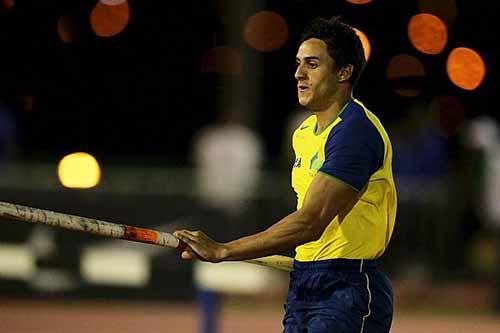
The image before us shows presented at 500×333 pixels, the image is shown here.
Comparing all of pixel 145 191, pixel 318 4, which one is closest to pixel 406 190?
pixel 145 191

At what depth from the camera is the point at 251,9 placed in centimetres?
1800

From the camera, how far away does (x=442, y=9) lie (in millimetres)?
19844

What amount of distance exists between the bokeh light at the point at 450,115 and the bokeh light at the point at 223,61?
3574 millimetres

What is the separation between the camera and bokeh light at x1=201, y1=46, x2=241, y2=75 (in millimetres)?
18391

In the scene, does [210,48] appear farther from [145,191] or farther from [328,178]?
[328,178]

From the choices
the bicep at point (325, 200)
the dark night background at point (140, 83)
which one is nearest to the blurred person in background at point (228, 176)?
the bicep at point (325, 200)

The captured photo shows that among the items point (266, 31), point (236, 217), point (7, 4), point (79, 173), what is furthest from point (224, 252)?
point (266, 31)

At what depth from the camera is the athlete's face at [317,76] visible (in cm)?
679

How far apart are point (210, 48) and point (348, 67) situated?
19093 mm

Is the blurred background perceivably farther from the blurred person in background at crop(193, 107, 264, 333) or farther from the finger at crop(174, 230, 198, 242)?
the finger at crop(174, 230, 198, 242)

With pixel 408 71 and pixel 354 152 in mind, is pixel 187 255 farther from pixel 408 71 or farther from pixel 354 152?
pixel 408 71

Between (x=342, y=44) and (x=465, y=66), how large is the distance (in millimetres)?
13398

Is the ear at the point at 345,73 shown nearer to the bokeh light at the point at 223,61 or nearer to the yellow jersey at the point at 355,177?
the yellow jersey at the point at 355,177

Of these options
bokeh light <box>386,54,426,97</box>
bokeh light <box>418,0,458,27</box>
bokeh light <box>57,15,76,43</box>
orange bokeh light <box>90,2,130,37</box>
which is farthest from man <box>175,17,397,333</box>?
bokeh light <box>57,15,76,43</box>
